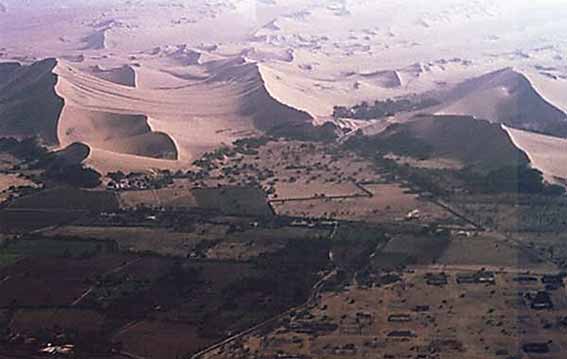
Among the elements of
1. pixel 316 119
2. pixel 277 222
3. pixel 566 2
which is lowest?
pixel 566 2

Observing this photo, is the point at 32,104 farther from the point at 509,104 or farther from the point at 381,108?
the point at 509,104

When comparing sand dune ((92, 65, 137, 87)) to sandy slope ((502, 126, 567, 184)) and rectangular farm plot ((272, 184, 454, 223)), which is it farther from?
sandy slope ((502, 126, 567, 184))

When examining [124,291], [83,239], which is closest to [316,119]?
[83,239]

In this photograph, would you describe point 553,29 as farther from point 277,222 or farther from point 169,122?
point 277,222

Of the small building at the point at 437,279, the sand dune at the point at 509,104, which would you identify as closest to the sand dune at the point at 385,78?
the sand dune at the point at 509,104

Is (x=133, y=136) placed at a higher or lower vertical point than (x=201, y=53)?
higher

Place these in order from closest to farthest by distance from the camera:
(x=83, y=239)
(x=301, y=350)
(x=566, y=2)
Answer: (x=301, y=350), (x=83, y=239), (x=566, y=2)

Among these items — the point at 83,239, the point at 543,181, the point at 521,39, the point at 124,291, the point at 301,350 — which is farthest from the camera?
the point at 521,39

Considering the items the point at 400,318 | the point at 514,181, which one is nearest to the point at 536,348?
the point at 400,318
